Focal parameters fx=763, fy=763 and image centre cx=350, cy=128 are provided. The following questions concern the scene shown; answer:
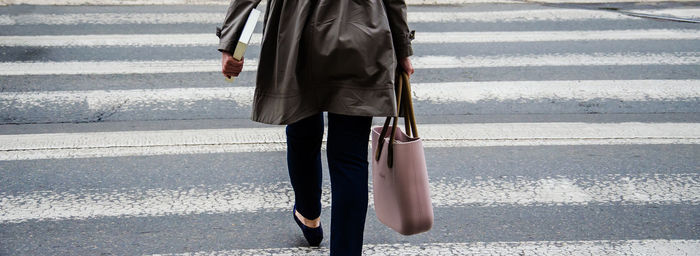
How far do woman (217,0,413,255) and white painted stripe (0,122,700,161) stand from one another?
206 centimetres

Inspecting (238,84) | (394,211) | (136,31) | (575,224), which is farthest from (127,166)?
(136,31)

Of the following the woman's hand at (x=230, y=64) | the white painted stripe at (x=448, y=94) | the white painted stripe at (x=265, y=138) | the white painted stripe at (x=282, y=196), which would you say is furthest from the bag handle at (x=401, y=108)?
the white painted stripe at (x=448, y=94)

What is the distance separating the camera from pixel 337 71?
254cm

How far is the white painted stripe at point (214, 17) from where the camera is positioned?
7.99 m

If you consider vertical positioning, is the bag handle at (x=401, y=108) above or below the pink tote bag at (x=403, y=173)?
above

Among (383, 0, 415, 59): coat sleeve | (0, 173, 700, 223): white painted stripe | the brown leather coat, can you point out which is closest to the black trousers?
the brown leather coat

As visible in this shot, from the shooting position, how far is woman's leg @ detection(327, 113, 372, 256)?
8.76ft

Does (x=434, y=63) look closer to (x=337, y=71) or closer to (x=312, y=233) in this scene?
(x=312, y=233)

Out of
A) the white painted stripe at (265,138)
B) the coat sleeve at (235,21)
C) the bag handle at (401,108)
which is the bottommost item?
the white painted stripe at (265,138)

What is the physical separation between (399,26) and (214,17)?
19.3ft

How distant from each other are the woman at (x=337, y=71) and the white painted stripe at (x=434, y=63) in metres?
3.83

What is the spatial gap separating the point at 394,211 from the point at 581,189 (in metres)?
1.67

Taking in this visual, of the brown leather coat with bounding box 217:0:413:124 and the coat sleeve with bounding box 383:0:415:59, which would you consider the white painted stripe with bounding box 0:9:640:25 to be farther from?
the coat sleeve with bounding box 383:0:415:59

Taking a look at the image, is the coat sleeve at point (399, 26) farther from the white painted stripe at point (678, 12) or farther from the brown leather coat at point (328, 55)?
the white painted stripe at point (678, 12)
